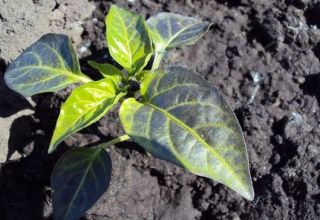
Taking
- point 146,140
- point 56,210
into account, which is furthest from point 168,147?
point 56,210

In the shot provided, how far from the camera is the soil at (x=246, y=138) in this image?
1.94 metres

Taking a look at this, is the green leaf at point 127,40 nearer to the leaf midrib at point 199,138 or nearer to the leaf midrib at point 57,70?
the leaf midrib at point 57,70

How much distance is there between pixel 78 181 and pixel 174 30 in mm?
735

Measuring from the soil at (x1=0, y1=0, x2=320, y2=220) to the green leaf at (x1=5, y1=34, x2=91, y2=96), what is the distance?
9.3 inches

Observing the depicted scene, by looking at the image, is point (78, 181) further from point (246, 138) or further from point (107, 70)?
point (246, 138)

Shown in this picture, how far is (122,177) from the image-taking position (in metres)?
1.97

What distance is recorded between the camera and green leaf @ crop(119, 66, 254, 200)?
1.45 m

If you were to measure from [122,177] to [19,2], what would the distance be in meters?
0.80

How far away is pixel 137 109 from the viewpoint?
163 cm

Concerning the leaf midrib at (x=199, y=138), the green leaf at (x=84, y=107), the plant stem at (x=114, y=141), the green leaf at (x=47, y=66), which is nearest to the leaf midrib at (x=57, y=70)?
the green leaf at (x=47, y=66)

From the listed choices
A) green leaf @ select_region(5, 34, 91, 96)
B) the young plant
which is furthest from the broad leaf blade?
green leaf @ select_region(5, 34, 91, 96)

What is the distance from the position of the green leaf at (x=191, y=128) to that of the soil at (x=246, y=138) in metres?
0.44

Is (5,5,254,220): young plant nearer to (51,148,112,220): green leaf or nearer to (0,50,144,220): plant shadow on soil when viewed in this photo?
(51,148,112,220): green leaf

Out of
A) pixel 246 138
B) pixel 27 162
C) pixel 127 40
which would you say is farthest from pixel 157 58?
pixel 27 162
